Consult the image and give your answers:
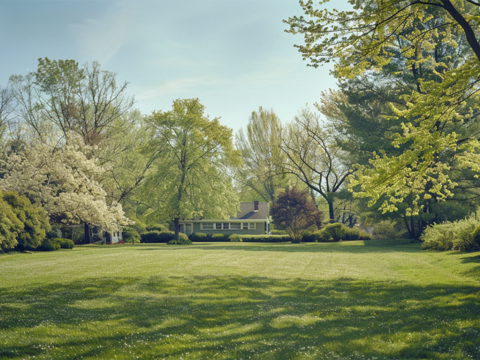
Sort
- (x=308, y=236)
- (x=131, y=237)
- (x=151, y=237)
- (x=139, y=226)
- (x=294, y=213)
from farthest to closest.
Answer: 1. (x=139, y=226)
2. (x=151, y=237)
3. (x=294, y=213)
4. (x=131, y=237)
5. (x=308, y=236)

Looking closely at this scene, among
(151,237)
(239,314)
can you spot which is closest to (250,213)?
(151,237)

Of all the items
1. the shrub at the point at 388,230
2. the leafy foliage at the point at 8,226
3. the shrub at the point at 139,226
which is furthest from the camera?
the shrub at the point at 139,226

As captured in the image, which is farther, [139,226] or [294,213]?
[139,226]

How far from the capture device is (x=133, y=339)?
578 cm

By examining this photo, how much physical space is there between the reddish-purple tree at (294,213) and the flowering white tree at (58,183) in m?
16.9

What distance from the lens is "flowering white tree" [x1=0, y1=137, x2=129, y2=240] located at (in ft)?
87.2

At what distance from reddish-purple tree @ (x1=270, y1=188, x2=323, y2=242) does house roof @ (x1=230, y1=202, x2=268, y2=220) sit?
10.6 m

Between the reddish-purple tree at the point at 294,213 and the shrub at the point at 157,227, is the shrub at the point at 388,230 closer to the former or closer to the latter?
the reddish-purple tree at the point at 294,213

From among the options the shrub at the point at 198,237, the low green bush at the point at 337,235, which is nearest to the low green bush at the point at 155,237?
the shrub at the point at 198,237

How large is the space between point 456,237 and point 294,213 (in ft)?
68.7

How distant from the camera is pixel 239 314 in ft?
24.9

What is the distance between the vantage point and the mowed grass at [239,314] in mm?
5324

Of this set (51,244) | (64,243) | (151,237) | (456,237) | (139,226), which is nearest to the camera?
(456,237)

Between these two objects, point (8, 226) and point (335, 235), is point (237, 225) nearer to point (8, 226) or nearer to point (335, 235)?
point (335, 235)
